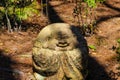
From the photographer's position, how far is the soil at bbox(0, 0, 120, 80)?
788 cm

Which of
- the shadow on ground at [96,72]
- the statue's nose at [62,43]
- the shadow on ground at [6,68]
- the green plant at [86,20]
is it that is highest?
the statue's nose at [62,43]

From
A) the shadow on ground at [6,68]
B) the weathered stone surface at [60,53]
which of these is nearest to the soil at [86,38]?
the shadow on ground at [6,68]

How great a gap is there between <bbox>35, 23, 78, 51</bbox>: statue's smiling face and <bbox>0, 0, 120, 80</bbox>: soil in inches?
31.2

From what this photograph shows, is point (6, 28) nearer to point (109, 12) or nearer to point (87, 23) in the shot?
point (87, 23)

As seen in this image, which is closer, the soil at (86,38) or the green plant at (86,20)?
the soil at (86,38)

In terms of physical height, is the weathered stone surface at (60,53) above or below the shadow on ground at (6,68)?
above

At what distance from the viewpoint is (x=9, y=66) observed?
26.6ft

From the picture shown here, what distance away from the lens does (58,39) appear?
6.08m

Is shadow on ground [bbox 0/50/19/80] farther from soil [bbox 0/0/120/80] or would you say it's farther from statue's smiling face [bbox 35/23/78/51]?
statue's smiling face [bbox 35/23/78/51]

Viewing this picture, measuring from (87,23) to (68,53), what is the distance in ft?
15.4

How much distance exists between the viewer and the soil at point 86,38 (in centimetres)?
788

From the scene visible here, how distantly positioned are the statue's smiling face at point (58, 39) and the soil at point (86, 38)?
0.79 meters

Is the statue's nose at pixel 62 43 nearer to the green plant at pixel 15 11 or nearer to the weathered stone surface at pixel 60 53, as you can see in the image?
the weathered stone surface at pixel 60 53

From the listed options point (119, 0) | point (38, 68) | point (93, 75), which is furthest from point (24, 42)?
point (119, 0)
